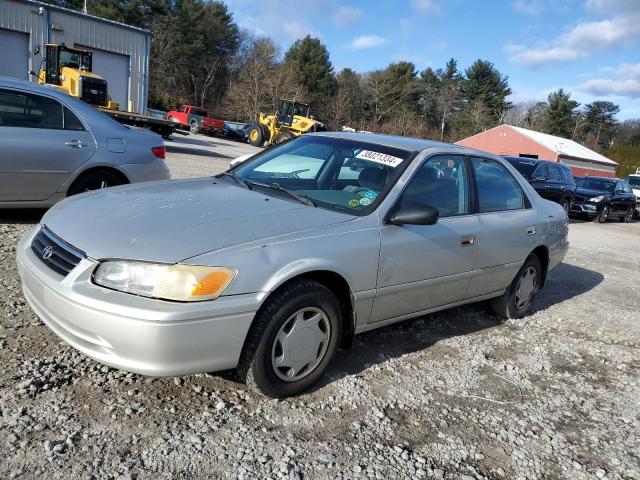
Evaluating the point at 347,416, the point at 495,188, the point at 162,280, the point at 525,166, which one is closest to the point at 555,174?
the point at 525,166

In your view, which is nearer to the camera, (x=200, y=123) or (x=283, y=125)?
(x=283, y=125)

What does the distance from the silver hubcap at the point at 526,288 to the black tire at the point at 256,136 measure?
91.6 ft

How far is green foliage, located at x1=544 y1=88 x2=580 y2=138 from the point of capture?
2837 inches

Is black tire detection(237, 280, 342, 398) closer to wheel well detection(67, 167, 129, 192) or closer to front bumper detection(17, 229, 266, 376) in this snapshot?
front bumper detection(17, 229, 266, 376)

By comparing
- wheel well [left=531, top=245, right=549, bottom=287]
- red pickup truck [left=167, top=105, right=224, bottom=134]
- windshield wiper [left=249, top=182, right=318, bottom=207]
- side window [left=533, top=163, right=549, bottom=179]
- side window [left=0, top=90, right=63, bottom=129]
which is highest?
red pickup truck [left=167, top=105, right=224, bottom=134]

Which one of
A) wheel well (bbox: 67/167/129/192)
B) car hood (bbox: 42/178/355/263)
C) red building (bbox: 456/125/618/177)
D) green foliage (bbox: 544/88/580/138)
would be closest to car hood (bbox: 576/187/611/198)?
wheel well (bbox: 67/167/129/192)

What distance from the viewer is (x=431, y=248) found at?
3.66 m

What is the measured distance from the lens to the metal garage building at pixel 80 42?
22.0m

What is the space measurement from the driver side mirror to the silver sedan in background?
379cm

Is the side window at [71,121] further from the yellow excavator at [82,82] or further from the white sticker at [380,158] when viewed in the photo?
the yellow excavator at [82,82]

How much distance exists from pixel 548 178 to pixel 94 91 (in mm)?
14432

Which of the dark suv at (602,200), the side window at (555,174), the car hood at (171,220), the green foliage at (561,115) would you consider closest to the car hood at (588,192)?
the dark suv at (602,200)

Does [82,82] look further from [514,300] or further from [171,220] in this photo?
[171,220]


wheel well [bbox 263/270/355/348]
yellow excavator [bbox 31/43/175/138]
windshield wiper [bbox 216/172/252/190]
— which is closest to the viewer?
wheel well [bbox 263/270/355/348]
